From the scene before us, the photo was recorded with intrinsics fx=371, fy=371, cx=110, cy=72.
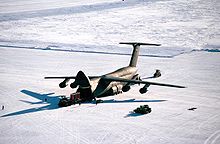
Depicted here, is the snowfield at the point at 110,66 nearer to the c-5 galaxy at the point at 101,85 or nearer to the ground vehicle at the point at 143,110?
the ground vehicle at the point at 143,110

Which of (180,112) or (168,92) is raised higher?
(168,92)

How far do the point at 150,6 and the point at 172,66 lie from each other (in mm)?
65764

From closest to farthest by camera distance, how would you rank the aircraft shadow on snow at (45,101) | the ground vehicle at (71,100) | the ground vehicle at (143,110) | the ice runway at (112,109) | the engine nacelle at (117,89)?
the ice runway at (112,109), the ground vehicle at (143,110), the aircraft shadow on snow at (45,101), the ground vehicle at (71,100), the engine nacelle at (117,89)

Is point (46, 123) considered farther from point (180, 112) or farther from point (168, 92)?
point (168, 92)

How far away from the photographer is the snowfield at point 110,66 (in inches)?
1436

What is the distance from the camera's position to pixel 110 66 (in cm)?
A: 6419

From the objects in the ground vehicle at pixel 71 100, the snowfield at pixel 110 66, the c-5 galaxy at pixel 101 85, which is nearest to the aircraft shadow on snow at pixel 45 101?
the snowfield at pixel 110 66

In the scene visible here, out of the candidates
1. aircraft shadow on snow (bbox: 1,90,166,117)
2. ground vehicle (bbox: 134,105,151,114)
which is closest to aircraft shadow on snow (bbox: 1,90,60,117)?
aircraft shadow on snow (bbox: 1,90,166,117)

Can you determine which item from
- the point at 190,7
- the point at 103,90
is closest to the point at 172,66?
the point at 103,90

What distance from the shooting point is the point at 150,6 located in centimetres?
12631

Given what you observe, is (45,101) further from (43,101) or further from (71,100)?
(71,100)

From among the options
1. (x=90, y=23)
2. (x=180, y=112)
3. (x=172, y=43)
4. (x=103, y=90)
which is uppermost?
(x=90, y=23)

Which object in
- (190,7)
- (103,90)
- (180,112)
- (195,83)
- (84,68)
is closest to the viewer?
(180,112)

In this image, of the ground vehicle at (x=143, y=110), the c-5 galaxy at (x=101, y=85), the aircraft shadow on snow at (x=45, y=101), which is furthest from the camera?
the c-5 galaxy at (x=101, y=85)
